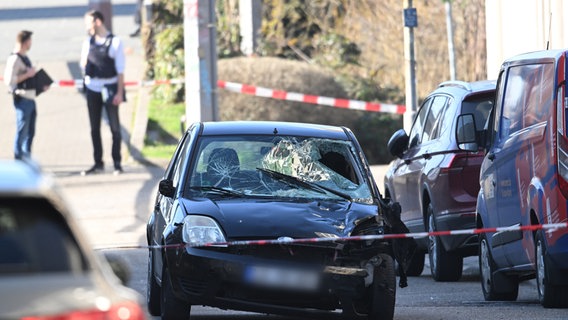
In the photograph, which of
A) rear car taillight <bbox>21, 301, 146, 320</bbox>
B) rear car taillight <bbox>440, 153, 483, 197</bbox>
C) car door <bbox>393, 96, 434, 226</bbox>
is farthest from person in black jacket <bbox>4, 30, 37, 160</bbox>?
rear car taillight <bbox>21, 301, 146, 320</bbox>

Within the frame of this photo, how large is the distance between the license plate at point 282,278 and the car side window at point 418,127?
187 inches

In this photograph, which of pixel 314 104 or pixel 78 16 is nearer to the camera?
pixel 314 104

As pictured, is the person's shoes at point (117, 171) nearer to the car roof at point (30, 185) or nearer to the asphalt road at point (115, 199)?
the asphalt road at point (115, 199)

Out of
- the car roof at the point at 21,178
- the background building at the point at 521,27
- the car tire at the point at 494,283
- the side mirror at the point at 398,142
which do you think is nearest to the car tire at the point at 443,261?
the side mirror at the point at 398,142

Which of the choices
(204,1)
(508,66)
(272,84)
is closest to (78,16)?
(272,84)

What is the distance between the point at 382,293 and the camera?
8.99m

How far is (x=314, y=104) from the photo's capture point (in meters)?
23.8

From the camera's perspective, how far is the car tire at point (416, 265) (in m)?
13.4

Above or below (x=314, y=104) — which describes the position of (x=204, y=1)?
above

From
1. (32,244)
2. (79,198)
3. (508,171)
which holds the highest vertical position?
(32,244)

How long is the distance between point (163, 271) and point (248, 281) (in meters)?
0.73

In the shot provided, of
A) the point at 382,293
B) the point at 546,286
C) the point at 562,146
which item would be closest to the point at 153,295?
the point at 382,293

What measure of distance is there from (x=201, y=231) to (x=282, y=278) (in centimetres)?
60

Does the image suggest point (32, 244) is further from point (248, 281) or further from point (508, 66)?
point (508, 66)
